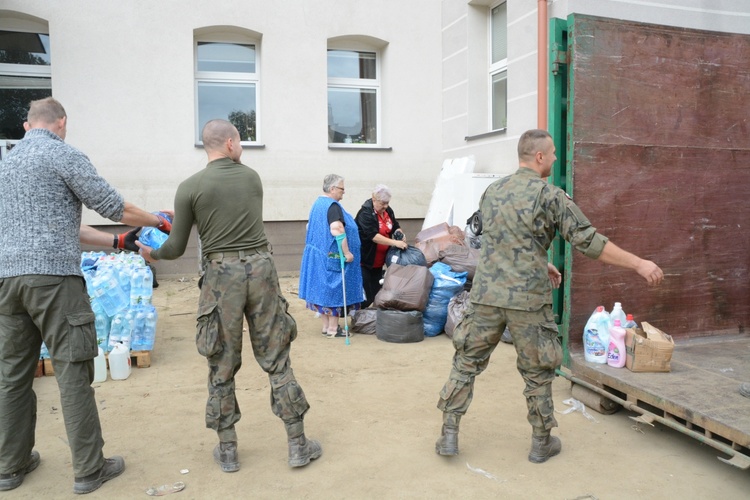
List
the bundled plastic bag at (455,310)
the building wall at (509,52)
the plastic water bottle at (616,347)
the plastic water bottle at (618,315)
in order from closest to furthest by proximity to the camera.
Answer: the plastic water bottle at (616,347) < the plastic water bottle at (618,315) < the bundled plastic bag at (455,310) < the building wall at (509,52)

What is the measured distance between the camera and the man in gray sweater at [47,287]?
312 cm

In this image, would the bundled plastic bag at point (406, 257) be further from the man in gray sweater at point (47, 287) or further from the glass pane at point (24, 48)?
the glass pane at point (24, 48)

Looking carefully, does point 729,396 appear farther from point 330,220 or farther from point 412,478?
point 330,220

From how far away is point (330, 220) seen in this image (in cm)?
630

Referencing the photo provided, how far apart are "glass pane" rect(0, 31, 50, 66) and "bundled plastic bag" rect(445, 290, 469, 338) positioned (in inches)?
302

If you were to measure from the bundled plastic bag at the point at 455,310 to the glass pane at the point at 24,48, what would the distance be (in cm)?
768

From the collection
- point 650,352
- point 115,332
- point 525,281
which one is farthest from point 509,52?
point 115,332

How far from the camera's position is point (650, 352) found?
4.23 metres

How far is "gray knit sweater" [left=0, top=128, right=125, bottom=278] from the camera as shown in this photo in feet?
10.2

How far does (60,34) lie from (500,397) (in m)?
8.53

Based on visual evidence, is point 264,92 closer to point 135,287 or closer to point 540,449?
point 135,287

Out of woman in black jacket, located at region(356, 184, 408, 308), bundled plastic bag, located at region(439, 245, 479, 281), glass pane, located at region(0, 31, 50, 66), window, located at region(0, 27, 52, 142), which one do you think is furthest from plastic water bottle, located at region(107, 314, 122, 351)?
glass pane, located at region(0, 31, 50, 66)

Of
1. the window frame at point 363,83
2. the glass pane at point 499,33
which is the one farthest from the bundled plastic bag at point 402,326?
the window frame at point 363,83

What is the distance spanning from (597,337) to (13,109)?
9.47 metres
